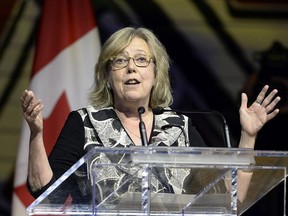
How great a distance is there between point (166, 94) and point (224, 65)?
2718 mm

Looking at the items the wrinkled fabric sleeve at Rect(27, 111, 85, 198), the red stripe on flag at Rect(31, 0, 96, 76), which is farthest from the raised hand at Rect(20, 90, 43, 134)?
the red stripe on flag at Rect(31, 0, 96, 76)

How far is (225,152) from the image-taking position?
11.1ft

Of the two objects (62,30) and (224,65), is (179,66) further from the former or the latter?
(62,30)

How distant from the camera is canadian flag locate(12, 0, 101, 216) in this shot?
256 inches

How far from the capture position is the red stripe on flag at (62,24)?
21.7 ft

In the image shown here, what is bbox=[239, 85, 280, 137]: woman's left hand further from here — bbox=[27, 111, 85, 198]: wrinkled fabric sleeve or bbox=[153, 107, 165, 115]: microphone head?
bbox=[27, 111, 85, 198]: wrinkled fabric sleeve

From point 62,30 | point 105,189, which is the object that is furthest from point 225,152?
point 62,30

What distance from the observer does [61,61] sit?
663 centimetres

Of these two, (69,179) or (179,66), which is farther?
(179,66)

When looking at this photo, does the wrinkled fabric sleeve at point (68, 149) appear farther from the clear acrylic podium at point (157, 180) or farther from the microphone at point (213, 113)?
the clear acrylic podium at point (157, 180)

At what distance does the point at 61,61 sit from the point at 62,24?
0.80ft

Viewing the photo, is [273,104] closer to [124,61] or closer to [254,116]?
[254,116]

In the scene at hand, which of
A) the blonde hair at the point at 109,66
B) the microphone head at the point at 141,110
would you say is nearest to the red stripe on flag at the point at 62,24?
the blonde hair at the point at 109,66

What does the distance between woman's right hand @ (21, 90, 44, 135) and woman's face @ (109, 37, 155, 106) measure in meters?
0.48
